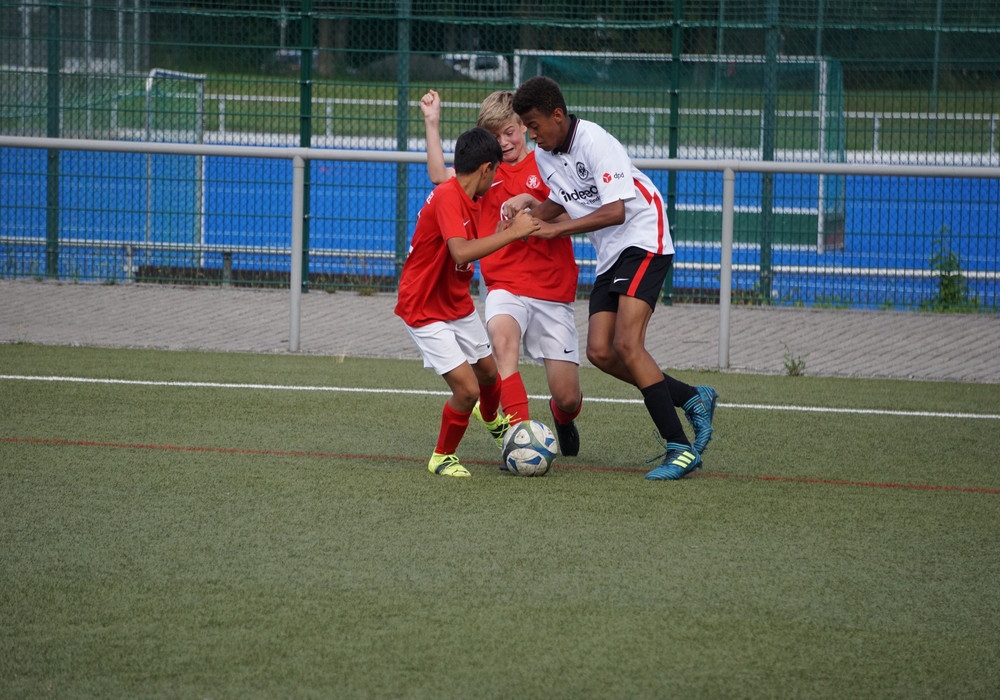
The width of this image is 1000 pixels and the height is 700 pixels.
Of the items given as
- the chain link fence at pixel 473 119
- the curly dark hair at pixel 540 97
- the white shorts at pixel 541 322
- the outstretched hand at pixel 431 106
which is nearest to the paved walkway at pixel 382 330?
the chain link fence at pixel 473 119

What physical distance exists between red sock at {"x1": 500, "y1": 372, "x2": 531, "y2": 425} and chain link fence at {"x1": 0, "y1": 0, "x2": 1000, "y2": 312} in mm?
5561

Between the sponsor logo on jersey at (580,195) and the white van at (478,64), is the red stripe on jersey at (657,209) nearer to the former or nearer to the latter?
the sponsor logo on jersey at (580,195)

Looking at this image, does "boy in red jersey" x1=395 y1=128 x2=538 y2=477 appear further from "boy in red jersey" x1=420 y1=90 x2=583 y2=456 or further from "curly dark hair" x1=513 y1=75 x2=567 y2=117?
"boy in red jersey" x1=420 y1=90 x2=583 y2=456

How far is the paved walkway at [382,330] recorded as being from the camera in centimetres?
892

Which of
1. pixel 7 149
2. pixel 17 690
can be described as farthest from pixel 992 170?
pixel 7 149

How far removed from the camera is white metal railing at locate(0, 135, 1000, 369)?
866 cm

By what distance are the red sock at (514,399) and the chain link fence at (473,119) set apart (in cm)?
556

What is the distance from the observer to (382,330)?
9.96m

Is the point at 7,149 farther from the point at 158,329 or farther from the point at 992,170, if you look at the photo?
the point at 992,170

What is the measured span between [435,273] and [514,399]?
0.66 metres

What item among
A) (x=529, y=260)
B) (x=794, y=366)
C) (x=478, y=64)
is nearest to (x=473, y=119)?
(x=478, y=64)

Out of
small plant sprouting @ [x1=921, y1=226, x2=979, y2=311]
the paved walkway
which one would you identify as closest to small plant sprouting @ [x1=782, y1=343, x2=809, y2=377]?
the paved walkway

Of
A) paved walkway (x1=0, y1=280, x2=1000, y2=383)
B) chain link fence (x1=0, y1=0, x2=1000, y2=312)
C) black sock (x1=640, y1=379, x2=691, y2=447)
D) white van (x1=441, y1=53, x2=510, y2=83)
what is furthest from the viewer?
white van (x1=441, y1=53, x2=510, y2=83)

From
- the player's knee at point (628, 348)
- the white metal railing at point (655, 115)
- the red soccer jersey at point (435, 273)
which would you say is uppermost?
the white metal railing at point (655, 115)
